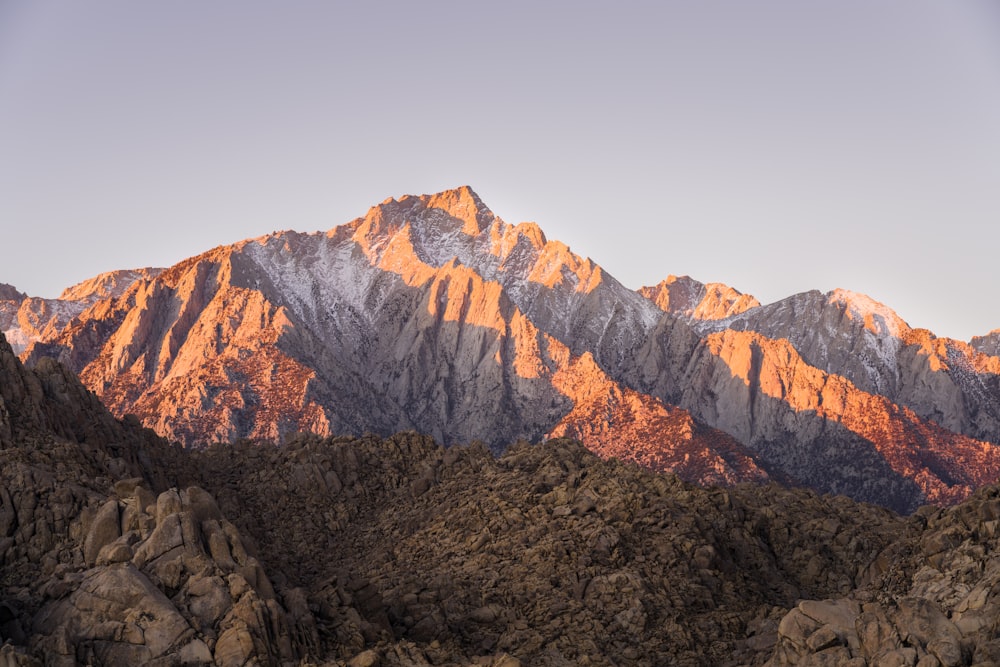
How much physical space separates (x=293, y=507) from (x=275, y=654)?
92.2ft

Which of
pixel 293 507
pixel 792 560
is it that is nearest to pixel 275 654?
pixel 293 507

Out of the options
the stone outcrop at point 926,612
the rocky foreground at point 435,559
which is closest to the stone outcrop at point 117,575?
the rocky foreground at point 435,559

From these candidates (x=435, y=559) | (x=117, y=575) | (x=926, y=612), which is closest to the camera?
(x=926, y=612)

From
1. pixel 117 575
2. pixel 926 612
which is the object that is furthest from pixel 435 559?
pixel 926 612

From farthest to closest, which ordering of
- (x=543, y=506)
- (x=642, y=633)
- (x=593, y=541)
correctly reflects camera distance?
(x=543, y=506) → (x=593, y=541) → (x=642, y=633)

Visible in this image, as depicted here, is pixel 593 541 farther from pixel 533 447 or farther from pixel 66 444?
pixel 66 444

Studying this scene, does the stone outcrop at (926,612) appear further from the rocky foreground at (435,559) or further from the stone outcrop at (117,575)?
the stone outcrop at (117,575)

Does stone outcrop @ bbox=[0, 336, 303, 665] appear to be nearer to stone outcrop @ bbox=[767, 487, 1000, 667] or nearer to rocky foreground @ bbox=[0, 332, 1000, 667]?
rocky foreground @ bbox=[0, 332, 1000, 667]

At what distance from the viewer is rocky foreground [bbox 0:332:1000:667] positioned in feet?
123

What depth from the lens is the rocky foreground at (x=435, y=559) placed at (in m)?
37.4

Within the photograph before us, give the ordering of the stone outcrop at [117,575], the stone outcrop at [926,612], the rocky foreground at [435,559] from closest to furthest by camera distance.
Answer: the stone outcrop at [926,612] → the stone outcrop at [117,575] → the rocky foreground at [435,559]

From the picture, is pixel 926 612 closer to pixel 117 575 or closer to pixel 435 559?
pixel 117 575

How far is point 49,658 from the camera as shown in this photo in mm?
35875

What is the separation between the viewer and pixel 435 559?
56.5 meters
